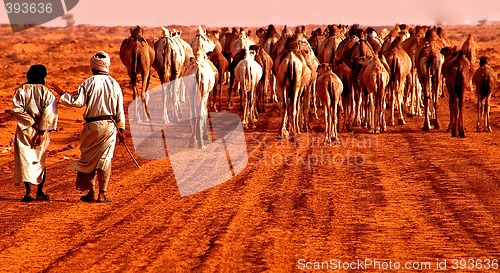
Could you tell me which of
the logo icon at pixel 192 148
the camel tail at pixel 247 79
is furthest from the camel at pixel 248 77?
the logo icon at pixel 192 148

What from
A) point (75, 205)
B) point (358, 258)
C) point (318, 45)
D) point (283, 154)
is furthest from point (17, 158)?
point (318, 45)

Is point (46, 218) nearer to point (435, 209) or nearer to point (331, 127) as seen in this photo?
point (435, 209)

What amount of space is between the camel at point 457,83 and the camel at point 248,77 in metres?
4.79

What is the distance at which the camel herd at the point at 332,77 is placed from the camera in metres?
18.3

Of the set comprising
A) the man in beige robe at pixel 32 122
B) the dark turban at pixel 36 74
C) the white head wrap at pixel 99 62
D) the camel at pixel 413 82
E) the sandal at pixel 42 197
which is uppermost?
the white head wrap at pixel 99 62

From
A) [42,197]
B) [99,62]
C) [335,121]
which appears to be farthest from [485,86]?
[42,197]

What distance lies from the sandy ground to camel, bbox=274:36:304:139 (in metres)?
1.13

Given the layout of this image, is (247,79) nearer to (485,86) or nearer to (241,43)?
(485,86)

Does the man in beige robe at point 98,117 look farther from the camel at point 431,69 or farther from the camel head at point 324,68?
the camel at point 431,69

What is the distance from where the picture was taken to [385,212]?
425 inches

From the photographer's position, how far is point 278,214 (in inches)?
422

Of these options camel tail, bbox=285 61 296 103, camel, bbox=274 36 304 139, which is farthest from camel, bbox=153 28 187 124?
camel tail, bbox=285 61 296 103

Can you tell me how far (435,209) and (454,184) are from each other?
6.81 ft

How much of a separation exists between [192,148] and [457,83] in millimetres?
6020
